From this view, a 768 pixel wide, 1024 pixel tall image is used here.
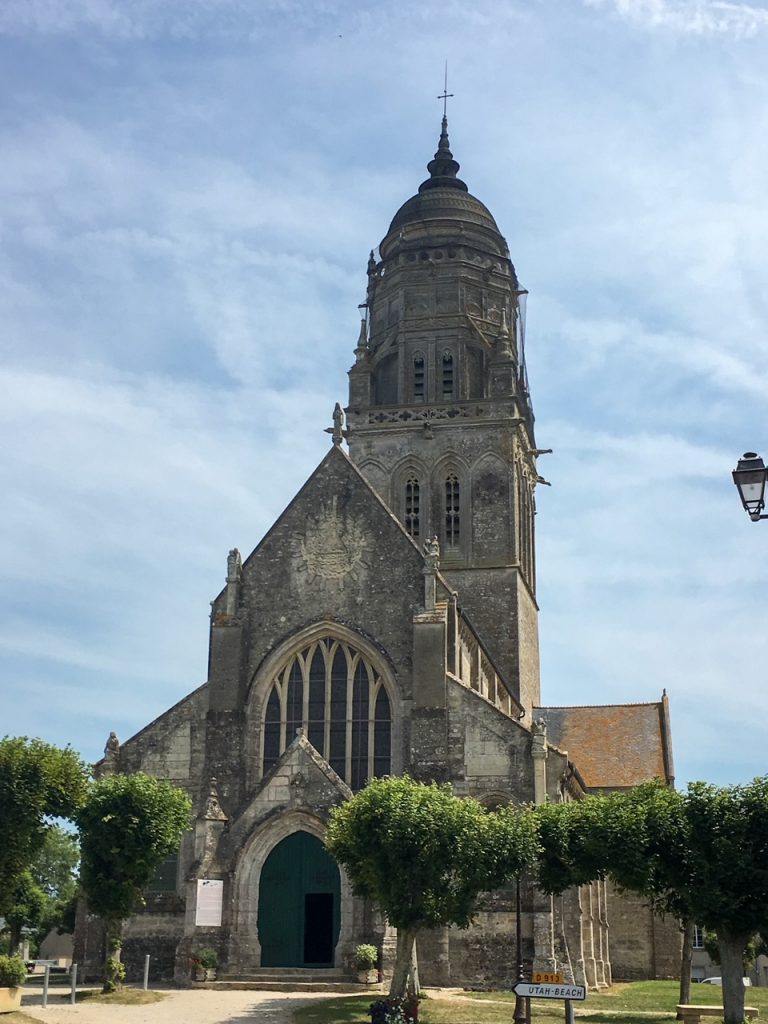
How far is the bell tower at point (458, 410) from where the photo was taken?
156 feet

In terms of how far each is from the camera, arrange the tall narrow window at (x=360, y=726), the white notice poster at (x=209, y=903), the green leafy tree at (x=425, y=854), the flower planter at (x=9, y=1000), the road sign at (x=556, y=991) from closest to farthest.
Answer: the road sign at (x=556, y=991) < the flower planter at (x=9, y=1000) < the green leafy tree at (x=425, y=854) < the white notice poster at (x=209, y=903) < the tall narrow window at (x=360, y=726)

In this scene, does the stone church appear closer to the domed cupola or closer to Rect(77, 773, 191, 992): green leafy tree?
Rect(77, 773, 191, 992): green leafy tree

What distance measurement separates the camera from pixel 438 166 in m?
57.9

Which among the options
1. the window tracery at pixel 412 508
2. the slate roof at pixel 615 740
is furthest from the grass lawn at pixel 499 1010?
the window tracery at pixel 412 508

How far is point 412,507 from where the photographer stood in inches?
1956

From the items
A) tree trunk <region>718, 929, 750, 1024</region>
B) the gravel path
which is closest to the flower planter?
the gravel path

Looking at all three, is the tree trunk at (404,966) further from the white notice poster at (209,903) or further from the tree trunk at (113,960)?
the white notice poster at (209,903)

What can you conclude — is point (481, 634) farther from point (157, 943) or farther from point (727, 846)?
point (727, 846)

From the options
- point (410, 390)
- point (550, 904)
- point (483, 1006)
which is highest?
point (410, 390)

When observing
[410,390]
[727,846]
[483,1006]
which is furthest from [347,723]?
[410,390]

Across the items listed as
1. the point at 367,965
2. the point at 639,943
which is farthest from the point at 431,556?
the point at 639,943

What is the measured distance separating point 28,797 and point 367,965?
8941 mm

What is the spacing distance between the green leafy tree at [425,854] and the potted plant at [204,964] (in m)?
6.06

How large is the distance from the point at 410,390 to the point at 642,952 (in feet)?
77.6
